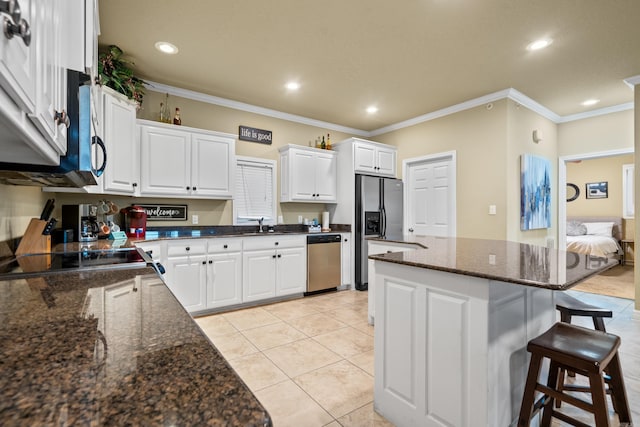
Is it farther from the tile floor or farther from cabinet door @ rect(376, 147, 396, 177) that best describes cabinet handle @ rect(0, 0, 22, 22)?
cabinet door @ rect(376, 147, 396, 177)

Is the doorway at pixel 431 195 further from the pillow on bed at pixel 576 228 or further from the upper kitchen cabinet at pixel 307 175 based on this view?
the pillow on bed at pixel 576 228

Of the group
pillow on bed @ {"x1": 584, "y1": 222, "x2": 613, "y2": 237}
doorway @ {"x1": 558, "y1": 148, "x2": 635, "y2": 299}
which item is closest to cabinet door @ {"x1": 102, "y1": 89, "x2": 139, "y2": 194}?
doorway @ {"x1": 558, "y1": 148, "x2": 635, "y2": 299}

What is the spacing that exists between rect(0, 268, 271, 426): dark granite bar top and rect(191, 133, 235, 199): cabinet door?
289 cm

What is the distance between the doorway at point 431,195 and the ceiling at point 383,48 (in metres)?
0.95

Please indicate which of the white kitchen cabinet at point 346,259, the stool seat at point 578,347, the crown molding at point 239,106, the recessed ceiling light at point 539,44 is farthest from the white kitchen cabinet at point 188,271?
the recessed ceiling light at point 539,44

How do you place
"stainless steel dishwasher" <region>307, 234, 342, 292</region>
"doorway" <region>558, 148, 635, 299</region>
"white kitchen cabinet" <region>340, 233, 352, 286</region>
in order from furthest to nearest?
"doorway" <region>558, 148, 635, 299</region>, "white kitchen cabinet" <region>340, 233, 352, 286</region>, "stainless steel dishwasher" <region>307, 234, 342, 292</region>

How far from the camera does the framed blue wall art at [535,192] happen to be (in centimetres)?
404

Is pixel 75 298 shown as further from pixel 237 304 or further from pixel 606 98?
pixel 606 98

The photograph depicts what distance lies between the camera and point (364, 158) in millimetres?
4781

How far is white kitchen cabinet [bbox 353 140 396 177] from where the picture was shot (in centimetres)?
472

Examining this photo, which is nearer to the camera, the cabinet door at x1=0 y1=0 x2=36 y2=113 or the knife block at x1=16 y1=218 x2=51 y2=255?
the cabinet door at x1=0 y1=0 x2=36 y2=113

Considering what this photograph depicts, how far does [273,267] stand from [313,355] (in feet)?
5.14

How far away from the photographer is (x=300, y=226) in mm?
4898

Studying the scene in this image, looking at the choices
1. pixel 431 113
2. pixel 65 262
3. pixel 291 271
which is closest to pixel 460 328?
pixel 65 262
